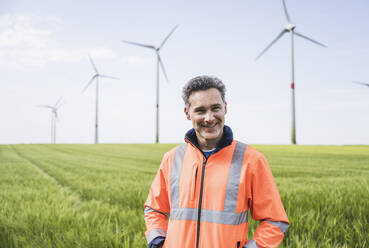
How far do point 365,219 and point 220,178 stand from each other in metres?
3.92

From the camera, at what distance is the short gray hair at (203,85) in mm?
2344

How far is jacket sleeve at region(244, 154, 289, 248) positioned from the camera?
6.97 ft

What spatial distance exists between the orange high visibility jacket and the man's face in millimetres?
138

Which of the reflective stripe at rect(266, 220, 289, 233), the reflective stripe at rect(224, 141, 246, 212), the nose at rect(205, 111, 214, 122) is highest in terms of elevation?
the nose at rect(205, 111, 214, 122)

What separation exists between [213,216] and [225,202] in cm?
14

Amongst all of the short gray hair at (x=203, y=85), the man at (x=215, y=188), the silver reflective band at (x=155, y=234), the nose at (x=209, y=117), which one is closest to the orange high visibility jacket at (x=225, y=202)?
the man at (x=215, y=188)

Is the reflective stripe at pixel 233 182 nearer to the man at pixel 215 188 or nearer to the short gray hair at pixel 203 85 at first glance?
the man at pixel 215 188

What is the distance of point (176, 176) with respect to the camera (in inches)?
94.1

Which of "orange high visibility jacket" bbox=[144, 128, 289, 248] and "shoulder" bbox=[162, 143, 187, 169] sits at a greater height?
"shoulder" bbox=[162, 143, 187, 169]

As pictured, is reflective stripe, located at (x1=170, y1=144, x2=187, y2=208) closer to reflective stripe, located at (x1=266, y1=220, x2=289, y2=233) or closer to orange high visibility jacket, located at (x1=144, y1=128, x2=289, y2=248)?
orange high visibility jacket, located at (x1=144, y1=128, x2=289, y2=248)

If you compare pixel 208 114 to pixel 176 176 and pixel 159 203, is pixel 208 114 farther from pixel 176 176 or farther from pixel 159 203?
pixel 159 203

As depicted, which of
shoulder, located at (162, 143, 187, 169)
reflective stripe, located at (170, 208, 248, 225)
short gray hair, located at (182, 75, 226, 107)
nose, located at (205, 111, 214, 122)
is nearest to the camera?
reflective stripe, located at (170, 208, 248, 225)

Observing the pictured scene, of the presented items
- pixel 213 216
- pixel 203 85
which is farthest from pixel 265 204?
pixel 203 85

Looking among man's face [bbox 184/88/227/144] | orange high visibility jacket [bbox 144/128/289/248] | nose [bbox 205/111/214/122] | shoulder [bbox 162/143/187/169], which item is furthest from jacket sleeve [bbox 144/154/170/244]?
nose [bbox 205/111/214/122]
